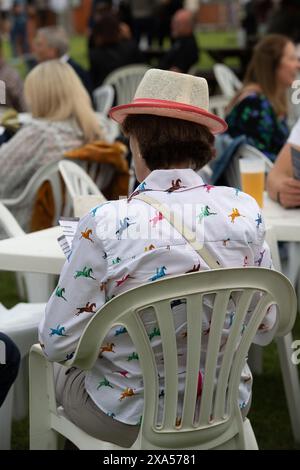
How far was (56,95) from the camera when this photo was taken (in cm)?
522

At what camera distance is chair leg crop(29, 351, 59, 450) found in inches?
104

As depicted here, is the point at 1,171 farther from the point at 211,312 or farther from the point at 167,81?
the point at 211,312

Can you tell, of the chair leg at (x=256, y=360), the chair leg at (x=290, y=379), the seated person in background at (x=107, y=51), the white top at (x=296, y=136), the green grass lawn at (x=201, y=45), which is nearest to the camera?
the chair leg at (x=290, y=379)

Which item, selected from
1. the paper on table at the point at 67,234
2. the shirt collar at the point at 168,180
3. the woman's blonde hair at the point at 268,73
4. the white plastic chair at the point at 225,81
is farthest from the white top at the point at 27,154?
the white plastic chair at the point at 225,81

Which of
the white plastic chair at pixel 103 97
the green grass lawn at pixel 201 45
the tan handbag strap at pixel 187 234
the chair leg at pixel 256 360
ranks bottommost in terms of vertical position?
the green grass lawn at pixel 201 45

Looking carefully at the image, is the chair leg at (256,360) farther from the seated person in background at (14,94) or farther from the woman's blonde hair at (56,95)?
the seated person in background at (14,94)

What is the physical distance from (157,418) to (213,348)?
21 cm

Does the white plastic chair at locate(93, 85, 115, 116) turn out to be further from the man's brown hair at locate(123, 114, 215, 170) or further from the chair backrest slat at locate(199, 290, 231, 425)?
the chair backrest slat at locate(199, 290, 231, 425)

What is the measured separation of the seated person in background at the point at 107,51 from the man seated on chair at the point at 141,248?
7282 millimetres

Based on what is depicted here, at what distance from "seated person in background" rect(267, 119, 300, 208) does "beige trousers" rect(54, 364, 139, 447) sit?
1.39 m

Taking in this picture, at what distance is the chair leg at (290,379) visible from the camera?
352 centimetres

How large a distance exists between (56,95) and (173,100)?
9.01 ft

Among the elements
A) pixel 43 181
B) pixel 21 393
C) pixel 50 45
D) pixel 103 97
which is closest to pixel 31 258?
pixel 21 393

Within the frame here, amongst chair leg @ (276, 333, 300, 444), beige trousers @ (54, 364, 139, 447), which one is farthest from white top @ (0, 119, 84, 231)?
beige trousers @ (54, 364, 139, 447)
